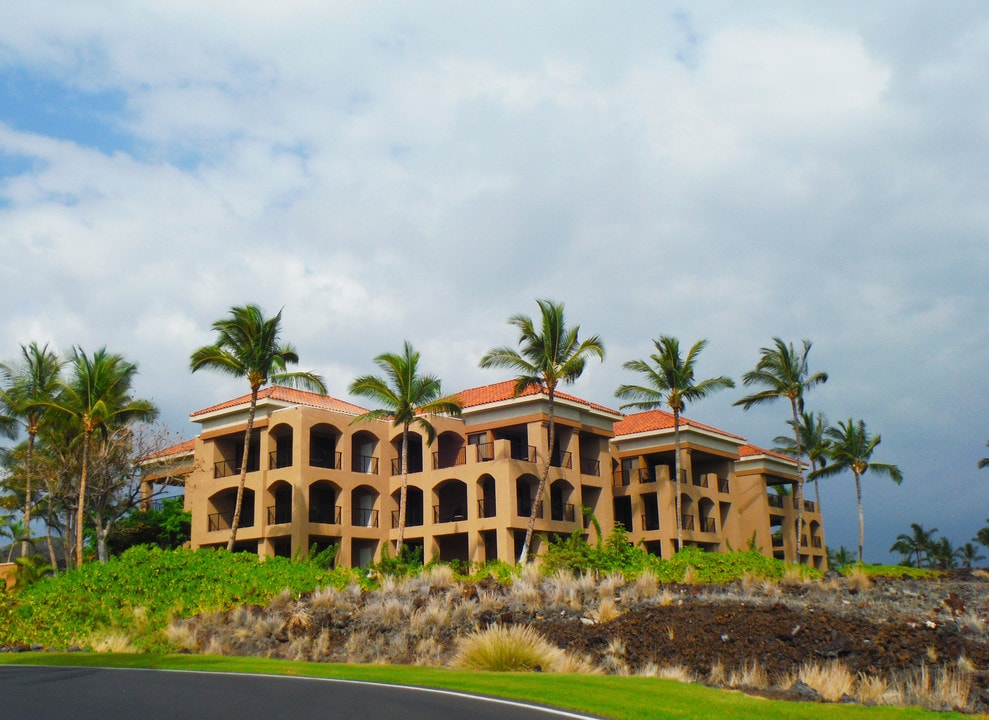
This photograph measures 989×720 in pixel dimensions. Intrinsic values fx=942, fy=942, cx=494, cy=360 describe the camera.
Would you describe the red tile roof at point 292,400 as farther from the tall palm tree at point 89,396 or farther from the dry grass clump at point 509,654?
the dry grass clump at point 509,654

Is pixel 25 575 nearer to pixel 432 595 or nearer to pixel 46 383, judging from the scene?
pixel 46 383

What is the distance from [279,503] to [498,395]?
11.0 m

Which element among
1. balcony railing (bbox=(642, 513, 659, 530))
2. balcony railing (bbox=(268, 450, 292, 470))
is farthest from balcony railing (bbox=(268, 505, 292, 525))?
balcony railing (bbox=(642, 513, 659, 530))

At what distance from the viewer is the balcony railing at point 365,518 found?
1656 inches

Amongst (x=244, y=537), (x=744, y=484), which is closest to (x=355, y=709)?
(x=244, y=537)

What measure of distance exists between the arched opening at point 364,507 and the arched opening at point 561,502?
7.94 meters

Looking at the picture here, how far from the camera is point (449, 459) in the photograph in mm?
44500

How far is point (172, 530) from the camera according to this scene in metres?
46.4

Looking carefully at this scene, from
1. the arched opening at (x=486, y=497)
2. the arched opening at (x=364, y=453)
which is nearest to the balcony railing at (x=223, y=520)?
the arched opening at (x=364, y=453)

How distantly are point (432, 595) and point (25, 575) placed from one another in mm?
17341

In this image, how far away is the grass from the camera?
1165cm

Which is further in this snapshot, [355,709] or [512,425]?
[512,425]

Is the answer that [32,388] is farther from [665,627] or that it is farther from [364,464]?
[665,627]

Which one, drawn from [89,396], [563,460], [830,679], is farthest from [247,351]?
[830,679]
